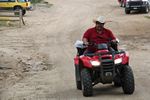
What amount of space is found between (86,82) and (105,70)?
50 centimetres

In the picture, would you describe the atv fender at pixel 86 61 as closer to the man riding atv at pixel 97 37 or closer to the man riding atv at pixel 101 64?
the man riding atv at pixel 101 64

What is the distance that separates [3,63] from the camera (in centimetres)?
2033

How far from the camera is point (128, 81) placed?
12195mm

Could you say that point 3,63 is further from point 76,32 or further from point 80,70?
point 76,32

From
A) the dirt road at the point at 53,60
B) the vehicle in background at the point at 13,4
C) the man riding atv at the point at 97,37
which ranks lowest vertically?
the vehicle in background at the point at 13,4

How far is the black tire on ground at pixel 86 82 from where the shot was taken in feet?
40.0

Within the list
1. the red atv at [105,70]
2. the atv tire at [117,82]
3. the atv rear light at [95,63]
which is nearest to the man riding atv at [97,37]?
the red atv at [105,70]

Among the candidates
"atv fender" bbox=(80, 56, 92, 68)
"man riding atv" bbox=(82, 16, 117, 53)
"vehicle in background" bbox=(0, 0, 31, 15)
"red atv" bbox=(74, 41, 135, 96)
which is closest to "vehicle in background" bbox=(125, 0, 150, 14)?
"vehicle in background" bbox=(0, 0, 31, 15)

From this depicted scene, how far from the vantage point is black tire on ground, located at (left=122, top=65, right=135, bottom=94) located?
1220 centimetres

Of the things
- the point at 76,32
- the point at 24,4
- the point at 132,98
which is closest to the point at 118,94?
the point at 132,98

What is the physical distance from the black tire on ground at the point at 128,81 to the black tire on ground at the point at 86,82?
0.75 m

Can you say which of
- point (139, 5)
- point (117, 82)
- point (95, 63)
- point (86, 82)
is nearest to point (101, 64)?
point (95, 63)

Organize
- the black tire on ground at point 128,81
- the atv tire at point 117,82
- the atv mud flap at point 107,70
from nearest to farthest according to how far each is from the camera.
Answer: the atv mud flap at point 107,70, the black tire on ground at point 128,81, the atv tire at point 117,82

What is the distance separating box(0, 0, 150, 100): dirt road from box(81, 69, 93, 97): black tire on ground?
175 mm
